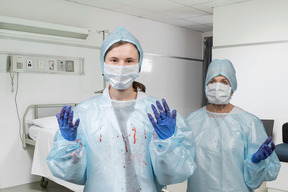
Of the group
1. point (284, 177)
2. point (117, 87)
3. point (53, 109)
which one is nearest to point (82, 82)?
point (53, 109)

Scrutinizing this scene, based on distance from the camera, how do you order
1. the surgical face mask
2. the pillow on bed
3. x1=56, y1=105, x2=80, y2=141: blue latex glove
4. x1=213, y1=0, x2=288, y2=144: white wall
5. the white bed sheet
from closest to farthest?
x1=56, y1=105, x2=80, y2=141: blue latex glove → the surgical face mask → the white bed sheet → the pillow on bed → x1=213, y1=0, x2=288, y2=144: white wall

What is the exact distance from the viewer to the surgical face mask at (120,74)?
1384 millimetres

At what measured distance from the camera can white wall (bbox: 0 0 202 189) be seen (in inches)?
152

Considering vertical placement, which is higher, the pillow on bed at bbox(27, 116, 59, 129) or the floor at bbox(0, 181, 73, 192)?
the pillow on bed at bbox(27, 116, 59, 129)

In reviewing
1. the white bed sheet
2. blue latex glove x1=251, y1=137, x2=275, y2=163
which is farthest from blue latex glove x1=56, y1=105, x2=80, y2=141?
the white bed sheet

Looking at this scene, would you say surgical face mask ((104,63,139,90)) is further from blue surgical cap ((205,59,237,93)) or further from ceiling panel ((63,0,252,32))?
ceiling panel ((63,0,252,32))

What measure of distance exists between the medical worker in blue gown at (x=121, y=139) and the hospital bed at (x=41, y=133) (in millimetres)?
1773

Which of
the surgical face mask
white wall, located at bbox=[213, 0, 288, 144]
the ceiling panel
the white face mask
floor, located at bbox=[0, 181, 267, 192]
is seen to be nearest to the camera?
the surgical face mask

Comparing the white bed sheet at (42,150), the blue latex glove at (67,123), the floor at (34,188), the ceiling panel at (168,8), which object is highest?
the ceiling panel at (168,8)

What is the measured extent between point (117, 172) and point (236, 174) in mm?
855

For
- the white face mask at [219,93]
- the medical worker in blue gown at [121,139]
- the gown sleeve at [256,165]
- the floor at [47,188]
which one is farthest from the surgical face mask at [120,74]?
the floor at [47,188]

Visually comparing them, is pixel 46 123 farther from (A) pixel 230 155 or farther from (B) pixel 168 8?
(B) pixel 168 8

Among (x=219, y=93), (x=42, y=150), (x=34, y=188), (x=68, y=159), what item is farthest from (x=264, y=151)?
(x=34, y=188)

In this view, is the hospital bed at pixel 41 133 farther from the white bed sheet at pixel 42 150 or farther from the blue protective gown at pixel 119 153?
the blue protective gown at pixel 119 153
